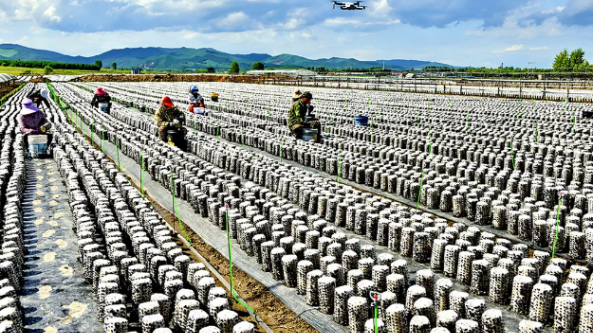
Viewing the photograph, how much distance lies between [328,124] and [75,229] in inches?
583

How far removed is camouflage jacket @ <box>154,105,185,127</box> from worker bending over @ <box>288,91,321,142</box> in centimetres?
412

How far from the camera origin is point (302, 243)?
26.6 feet

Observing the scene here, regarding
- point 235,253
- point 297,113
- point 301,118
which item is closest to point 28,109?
point 297,113

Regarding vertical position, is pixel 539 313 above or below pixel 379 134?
below

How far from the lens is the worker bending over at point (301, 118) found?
16734 millimetres

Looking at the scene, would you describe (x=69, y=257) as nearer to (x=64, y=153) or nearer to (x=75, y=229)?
(x=75, y=229)

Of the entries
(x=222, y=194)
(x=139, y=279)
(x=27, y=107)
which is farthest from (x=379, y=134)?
(x=139, y=279)

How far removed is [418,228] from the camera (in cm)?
826

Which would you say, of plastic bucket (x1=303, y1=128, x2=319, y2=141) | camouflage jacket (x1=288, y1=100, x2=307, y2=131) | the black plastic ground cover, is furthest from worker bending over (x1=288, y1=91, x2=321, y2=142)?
the black plastic ground cover

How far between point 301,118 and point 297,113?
0.77ft

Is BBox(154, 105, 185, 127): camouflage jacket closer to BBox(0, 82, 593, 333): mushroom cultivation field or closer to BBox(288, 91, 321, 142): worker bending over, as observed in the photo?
BBox(0, 82, 593, 333): mushroom cultivation field

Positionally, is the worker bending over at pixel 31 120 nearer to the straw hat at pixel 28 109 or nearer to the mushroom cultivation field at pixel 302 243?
the straw hat at pixel 28 109

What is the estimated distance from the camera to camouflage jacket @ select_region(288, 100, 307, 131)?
16781mm

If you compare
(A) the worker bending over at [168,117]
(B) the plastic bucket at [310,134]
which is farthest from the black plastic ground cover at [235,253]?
(B) the plastic bucket at [310,134]
